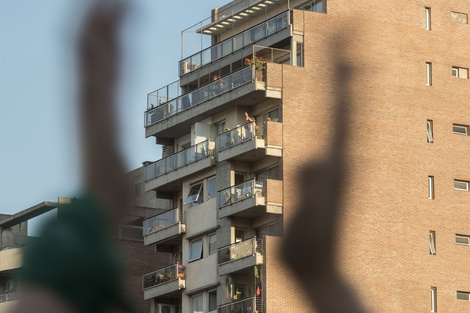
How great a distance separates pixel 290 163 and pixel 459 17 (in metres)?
19.0

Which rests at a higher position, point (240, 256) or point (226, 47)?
point (226, 47)

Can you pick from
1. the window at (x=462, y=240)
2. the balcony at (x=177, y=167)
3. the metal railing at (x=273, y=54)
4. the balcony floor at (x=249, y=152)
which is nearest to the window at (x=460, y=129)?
the window at (x=462, y=240)

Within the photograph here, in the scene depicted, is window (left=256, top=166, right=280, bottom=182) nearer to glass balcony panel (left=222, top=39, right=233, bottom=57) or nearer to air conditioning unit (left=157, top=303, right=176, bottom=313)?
glass balcony panel (left=222, top=39, right=233, bottom=57)

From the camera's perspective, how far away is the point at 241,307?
6450cm

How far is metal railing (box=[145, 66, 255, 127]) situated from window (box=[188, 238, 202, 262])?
29.0 feet

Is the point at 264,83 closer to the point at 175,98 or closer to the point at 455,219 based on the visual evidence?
the point at 175,98

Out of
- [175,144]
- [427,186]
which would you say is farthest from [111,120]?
[175,144]

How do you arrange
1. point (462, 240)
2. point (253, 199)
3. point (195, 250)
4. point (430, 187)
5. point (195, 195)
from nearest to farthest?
1. point (253, 199)
2. point (462, 240)
3. point (430, 187)
4. point (195, 250)
5. point (195, 195)

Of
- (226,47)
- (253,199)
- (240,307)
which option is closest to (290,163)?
(253,199)

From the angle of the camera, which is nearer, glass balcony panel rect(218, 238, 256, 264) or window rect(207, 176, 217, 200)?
glass balcony panel rect(218, 238, 256, 264)

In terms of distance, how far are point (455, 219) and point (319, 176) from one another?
208 ft

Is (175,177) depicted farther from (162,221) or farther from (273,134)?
(273,134)

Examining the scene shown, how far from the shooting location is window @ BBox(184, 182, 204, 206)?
7206 cm

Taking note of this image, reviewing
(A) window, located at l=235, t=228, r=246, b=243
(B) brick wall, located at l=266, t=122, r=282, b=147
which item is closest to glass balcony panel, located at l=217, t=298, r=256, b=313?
(A) window, located at l=235, t=228, r=246, b=243
